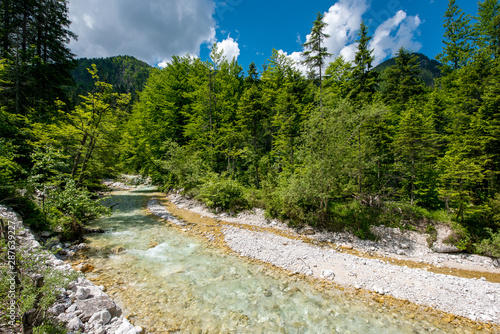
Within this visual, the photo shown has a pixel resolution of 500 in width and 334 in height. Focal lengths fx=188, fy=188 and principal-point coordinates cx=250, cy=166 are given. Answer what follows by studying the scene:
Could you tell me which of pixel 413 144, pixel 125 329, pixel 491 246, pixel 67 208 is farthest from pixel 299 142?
pixel 67 208

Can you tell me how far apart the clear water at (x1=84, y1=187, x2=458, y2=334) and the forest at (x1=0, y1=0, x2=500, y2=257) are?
13.6 feet

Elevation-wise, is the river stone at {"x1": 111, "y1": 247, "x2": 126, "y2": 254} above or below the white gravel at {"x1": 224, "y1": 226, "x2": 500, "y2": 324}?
above

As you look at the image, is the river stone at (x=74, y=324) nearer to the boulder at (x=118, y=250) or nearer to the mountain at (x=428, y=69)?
the boulder at (x=118, y=250)

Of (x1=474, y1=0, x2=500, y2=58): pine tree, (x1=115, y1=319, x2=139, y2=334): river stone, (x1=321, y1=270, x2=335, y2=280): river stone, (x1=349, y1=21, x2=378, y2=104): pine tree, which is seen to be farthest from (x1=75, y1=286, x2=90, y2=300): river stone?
A: (x1=474, y1=0, x2=500, y2=58): pine tree

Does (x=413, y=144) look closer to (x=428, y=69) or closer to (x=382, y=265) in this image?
(x=382, y=265)

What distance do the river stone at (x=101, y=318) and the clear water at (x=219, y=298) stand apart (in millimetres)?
727

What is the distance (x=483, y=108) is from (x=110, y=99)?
23.0m

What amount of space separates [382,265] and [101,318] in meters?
9.58

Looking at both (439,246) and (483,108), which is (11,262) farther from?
(483,108)

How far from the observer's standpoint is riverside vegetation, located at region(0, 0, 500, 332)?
9.39m

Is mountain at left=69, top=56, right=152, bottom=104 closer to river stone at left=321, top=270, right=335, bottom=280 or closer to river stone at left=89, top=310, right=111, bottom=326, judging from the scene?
river stone at left=89, top=310, right=111, bottom=326

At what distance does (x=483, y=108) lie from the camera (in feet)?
38.6

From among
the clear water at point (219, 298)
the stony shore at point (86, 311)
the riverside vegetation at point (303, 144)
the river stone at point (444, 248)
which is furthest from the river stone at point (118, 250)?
the river stone at point (444, 248)

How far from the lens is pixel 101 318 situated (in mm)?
4031
